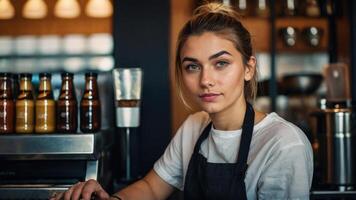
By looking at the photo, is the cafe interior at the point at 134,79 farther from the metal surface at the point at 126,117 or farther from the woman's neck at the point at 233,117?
the woman's neck at the point at 233,117

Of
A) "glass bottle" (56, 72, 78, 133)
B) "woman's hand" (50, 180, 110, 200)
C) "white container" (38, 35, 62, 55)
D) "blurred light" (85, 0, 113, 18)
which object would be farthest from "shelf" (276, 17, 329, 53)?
"woman's hand" (50, 180, 110, 200)

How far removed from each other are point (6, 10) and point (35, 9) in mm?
196

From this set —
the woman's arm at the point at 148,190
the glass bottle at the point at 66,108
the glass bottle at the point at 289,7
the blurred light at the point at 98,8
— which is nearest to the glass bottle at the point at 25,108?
the glass bottle at the point at 66,108

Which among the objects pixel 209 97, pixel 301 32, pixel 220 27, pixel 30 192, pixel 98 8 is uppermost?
pixel 98 8

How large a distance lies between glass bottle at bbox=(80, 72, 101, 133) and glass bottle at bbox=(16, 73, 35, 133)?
0.19 meters

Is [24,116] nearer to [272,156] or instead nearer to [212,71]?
[212,71]

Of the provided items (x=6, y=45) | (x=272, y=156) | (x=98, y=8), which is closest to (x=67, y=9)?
(x=98, y=8)

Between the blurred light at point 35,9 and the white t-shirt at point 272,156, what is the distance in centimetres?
228

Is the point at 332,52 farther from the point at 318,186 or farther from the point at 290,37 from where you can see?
the point at 318,186

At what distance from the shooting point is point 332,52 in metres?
3.53

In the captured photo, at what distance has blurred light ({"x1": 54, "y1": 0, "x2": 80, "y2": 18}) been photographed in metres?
3.39

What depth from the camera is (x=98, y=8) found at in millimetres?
3385

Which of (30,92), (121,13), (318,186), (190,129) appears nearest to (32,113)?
(30,92)

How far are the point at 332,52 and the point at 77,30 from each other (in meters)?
1.81
